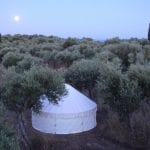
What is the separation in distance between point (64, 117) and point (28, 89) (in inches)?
82.7

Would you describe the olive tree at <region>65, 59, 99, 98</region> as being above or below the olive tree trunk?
above

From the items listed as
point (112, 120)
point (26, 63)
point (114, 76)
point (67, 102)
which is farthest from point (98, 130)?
point (26, 63)

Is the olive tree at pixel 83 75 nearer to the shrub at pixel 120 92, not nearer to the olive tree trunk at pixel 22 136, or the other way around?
the shrub at pixel 120 92

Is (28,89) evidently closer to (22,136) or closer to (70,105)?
(22,136)

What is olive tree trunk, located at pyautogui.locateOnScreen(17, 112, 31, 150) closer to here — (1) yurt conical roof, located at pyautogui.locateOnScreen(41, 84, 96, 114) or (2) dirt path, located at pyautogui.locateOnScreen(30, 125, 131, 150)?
(2) dirt path, located at pyautogui.locateOnScreen(30, 125, 131, 150)

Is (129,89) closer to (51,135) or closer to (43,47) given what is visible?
(51,135)

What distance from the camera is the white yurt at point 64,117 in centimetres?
972

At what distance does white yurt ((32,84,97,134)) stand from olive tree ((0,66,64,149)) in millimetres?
1136

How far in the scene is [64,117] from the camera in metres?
9.69

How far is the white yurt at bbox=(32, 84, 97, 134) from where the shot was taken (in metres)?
9.72

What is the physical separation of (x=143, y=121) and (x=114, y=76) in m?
1.98

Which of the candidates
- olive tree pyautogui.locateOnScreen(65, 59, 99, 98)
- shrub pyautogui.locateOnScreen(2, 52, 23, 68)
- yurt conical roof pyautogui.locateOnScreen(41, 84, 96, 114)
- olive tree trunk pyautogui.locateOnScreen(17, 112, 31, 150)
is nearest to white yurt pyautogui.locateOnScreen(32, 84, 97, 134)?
yurt conical roof pyautogui.locateOnScreen(41, 84, 96, 114)

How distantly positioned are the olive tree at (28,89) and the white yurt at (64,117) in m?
1.14

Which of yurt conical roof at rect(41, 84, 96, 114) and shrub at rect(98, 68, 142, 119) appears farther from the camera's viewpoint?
yurt conical roof at rect(41, 84, 96, 114)
